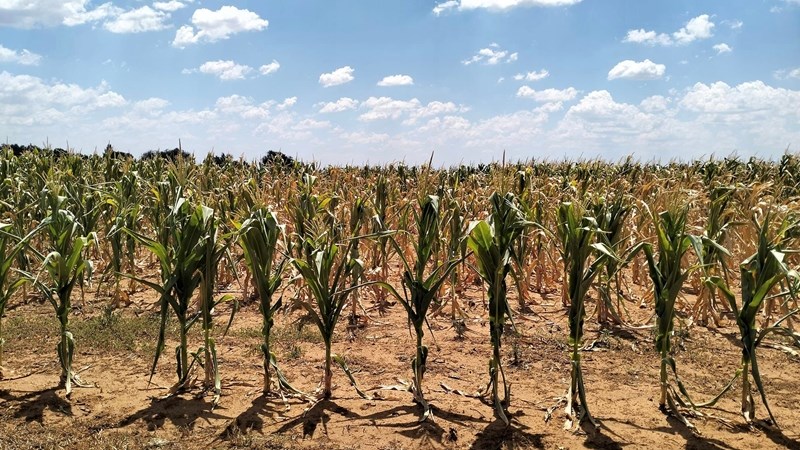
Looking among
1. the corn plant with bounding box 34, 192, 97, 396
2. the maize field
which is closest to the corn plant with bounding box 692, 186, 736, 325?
the maize field

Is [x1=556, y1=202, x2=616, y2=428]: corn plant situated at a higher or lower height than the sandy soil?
higher

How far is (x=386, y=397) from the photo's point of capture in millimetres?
3984

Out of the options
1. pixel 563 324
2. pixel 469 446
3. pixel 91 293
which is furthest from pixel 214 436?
pixel 91 293

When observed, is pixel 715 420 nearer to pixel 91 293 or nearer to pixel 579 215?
pixel 579 215

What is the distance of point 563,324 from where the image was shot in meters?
5.86

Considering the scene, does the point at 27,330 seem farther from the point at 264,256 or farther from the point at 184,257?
the point at 264,256

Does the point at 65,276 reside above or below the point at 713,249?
below

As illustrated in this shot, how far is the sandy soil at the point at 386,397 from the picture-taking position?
339cm

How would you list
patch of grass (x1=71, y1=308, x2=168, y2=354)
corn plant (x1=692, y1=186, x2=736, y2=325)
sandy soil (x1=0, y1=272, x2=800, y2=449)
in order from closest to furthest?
1. sandy soil (x1=0, y1=272, x2=800, y2=449)
2. patch of grass (x1=71, y1=308, x2=168, y2=354)
3. corn plant (x1=692, y1=186, x2=736, y2=325)

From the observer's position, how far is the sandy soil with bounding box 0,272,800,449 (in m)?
3.39

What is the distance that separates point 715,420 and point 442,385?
70.2 inches

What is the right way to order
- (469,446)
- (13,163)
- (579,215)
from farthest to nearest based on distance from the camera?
1. (13,163)
2. (579,215)
3. (469,446)

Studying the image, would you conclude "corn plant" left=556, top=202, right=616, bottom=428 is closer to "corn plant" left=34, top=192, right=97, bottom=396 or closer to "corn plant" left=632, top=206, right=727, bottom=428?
"corn plant" left=632, top=206, right=727, bottom=428

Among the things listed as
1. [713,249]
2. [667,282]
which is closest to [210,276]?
[667,282]
